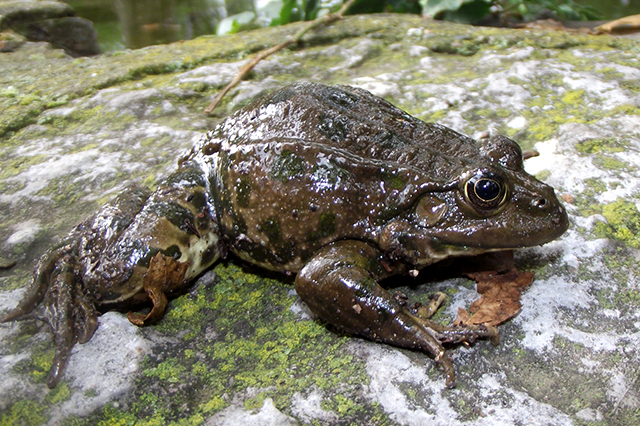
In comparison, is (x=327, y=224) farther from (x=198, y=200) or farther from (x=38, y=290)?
(x=38, y=290)

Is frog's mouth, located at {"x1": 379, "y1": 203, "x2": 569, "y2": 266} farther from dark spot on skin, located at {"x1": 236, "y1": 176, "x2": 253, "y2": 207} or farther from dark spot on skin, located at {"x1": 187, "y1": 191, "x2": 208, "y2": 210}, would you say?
dark spot on skin, located at {"x1": 187, "y1": 191, "x2": 208, "y2": 210}

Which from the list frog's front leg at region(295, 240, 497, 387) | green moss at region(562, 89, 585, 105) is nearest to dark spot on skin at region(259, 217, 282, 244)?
frog's front leg at region(295, 240, 497, 387)

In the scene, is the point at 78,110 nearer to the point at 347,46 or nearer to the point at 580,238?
the point at 347,46

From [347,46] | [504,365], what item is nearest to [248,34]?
[347,46]

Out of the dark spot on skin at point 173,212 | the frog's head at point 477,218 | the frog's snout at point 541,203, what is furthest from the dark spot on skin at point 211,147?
the frog's snout at point 541,203

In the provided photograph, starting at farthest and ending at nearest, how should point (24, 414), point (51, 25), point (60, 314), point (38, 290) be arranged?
point (51, 25) < point (38, 290) < point (60, 314) < point (24, 414)

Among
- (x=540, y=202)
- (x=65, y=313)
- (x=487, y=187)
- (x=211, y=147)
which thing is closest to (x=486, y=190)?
(x=487, y=187)
